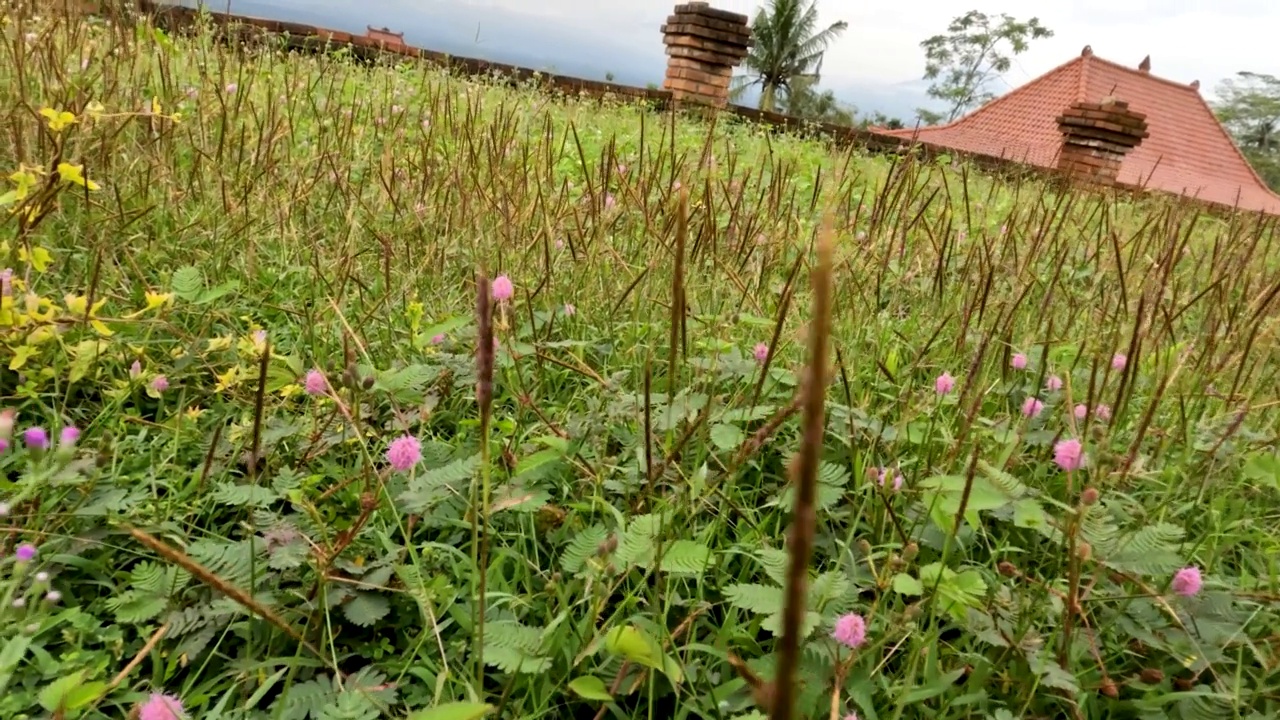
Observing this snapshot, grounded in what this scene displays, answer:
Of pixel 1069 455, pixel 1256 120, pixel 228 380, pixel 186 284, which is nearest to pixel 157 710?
pixel 228 380

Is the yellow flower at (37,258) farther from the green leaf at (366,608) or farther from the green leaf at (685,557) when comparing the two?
the green leaf at (685,557)

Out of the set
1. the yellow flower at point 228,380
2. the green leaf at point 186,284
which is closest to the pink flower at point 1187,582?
the yellow flower at point 228,380

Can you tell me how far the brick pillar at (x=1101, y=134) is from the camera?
32.9 feet

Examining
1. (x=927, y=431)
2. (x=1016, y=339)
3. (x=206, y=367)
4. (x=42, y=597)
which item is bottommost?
(x=42, y=597)

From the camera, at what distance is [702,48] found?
10047 mm

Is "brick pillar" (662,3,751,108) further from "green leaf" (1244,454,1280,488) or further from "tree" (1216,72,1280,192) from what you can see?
"tree" (1216,72,1280,192)

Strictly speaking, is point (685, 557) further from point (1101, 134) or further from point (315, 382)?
point (1101, 134)

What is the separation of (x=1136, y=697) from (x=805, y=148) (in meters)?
6.37

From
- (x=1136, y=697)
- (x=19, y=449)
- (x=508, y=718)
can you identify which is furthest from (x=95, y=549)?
(x=1136, y=697)

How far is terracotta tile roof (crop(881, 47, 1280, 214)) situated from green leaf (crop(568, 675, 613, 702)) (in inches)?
719

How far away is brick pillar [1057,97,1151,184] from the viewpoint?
10.0 meters

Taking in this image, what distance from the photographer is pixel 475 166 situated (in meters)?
2.18

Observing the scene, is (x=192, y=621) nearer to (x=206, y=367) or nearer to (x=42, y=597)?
(x=42, y=597)

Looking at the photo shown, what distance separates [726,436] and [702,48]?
9.93 meters
